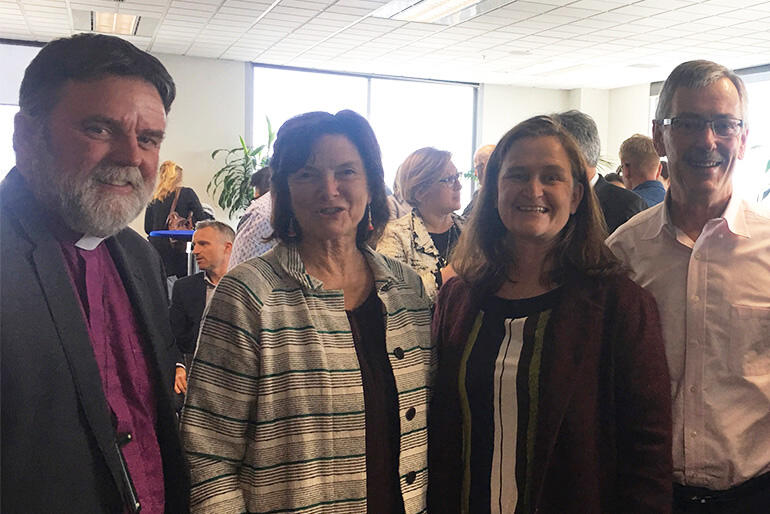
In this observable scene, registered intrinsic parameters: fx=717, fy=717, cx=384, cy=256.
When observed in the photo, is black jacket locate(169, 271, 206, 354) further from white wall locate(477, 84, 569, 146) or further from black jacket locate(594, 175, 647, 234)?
white wall locate(477, 84, 569, 146)

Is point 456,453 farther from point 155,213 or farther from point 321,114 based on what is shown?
point 155,213

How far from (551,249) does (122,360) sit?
41.0 inches

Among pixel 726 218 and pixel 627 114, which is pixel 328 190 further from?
pixel 627 114

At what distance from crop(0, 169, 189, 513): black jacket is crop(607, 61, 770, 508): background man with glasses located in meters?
1.30

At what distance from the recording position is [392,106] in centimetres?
1189

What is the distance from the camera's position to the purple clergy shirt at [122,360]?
4.79ft

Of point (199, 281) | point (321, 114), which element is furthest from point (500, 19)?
point (321, 114)

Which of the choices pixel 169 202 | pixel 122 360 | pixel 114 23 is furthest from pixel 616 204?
pixel 114 23

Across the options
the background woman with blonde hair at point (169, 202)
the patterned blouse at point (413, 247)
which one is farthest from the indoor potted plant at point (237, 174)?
the patterned blouse at point (413, 247)

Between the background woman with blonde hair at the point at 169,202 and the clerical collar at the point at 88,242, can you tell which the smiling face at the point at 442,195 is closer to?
the clerical collar at the point at 88,242

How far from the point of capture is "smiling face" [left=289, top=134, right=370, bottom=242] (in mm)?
1732

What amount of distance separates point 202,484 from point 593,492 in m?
0.85

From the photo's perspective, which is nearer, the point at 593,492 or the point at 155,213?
the point at 593,492

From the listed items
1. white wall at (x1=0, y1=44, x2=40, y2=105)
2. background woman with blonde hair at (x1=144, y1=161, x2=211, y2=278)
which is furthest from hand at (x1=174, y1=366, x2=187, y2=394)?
white wall at (x1=0, y1=44, x2=40, y2=105)
